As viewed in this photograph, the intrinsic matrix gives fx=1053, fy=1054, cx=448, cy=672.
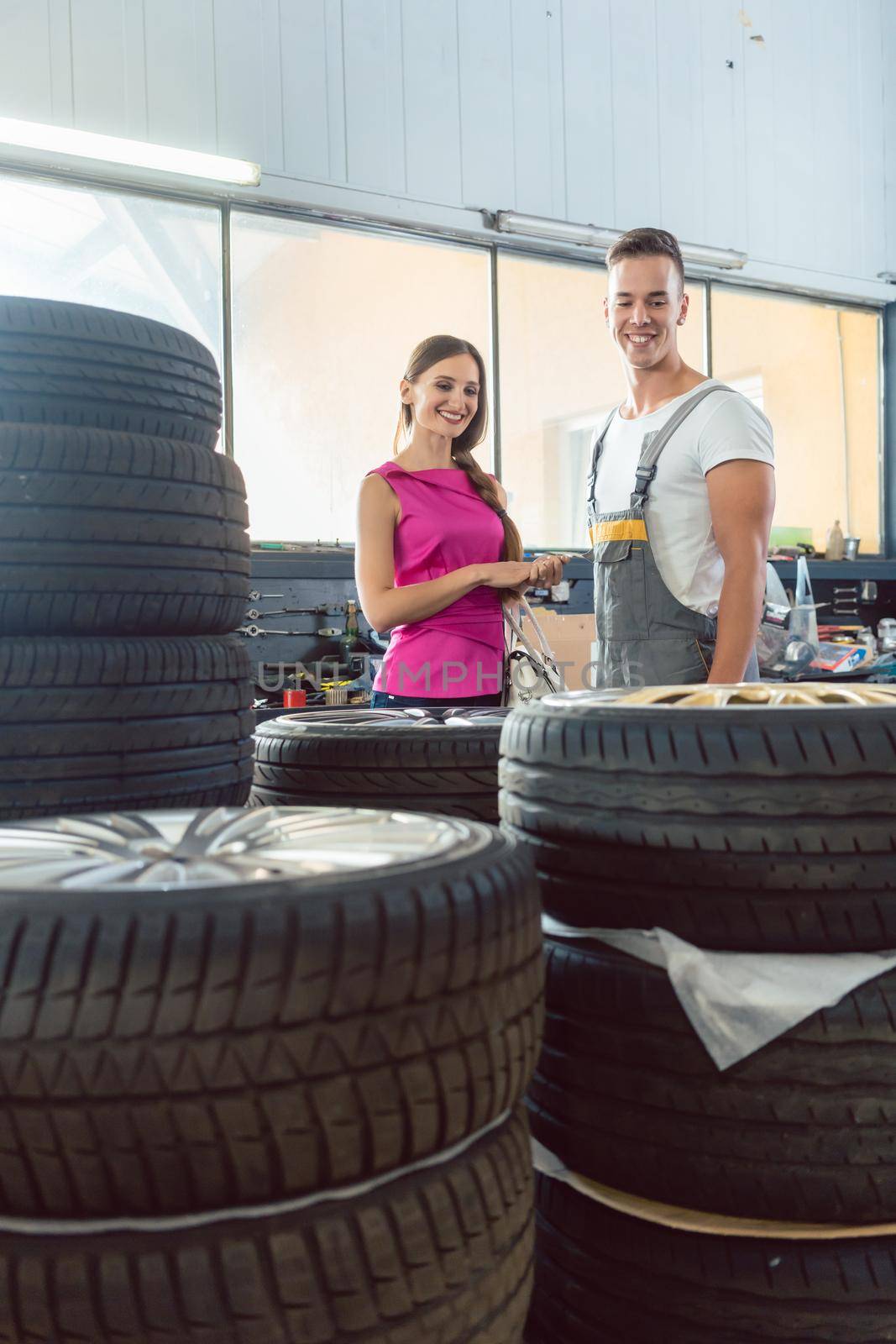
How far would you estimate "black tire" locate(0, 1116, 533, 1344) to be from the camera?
616 mm

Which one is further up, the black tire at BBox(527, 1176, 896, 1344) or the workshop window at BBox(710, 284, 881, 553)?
the workshop window at BBox(710, 284, 881, 553)

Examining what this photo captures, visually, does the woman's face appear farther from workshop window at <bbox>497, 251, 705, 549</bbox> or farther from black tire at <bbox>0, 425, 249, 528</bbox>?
workshop window at <bbox>497, 251, 705, 549</bbox>

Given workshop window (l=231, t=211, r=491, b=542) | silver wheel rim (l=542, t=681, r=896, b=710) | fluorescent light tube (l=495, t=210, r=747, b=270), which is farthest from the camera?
fluorescent light tube (l=495, t=210, r=747, b=270)

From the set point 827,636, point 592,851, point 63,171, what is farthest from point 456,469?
point 827,636

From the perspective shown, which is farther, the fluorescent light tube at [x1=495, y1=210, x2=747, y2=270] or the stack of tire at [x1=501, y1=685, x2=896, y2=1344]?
the fluorescent light tube at [x1=495, y1=210, x2=747, y2=270]

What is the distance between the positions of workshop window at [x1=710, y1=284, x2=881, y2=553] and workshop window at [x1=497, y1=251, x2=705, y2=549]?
3.57ft

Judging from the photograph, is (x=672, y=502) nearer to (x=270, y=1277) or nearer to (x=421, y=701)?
(x=421, y=701)

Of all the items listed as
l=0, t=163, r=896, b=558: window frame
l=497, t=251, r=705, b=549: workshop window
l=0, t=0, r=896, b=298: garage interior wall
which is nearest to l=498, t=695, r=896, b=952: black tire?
l=0, t=163, r=896, b=558: window frame

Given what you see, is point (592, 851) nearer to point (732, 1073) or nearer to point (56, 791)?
point (732, 1073)

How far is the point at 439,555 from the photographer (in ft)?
7.43

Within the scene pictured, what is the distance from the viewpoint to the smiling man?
1.90 metres

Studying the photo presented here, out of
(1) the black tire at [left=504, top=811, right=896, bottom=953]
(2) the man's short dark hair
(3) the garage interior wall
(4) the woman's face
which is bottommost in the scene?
(1) the black tire at [left=504, top=811, right=896, bottom=953]

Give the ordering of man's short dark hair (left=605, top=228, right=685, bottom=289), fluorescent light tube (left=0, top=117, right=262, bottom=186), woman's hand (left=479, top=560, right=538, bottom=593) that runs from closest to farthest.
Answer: man's short dark hair (left=605, top=228, right=685, bottom=289) → woman's hand (left=479, top=560, right=538, bottom=593) → fluorescent light tube (left=0, top=117, right=262, bottom=186)

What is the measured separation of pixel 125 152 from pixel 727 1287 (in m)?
4.13
